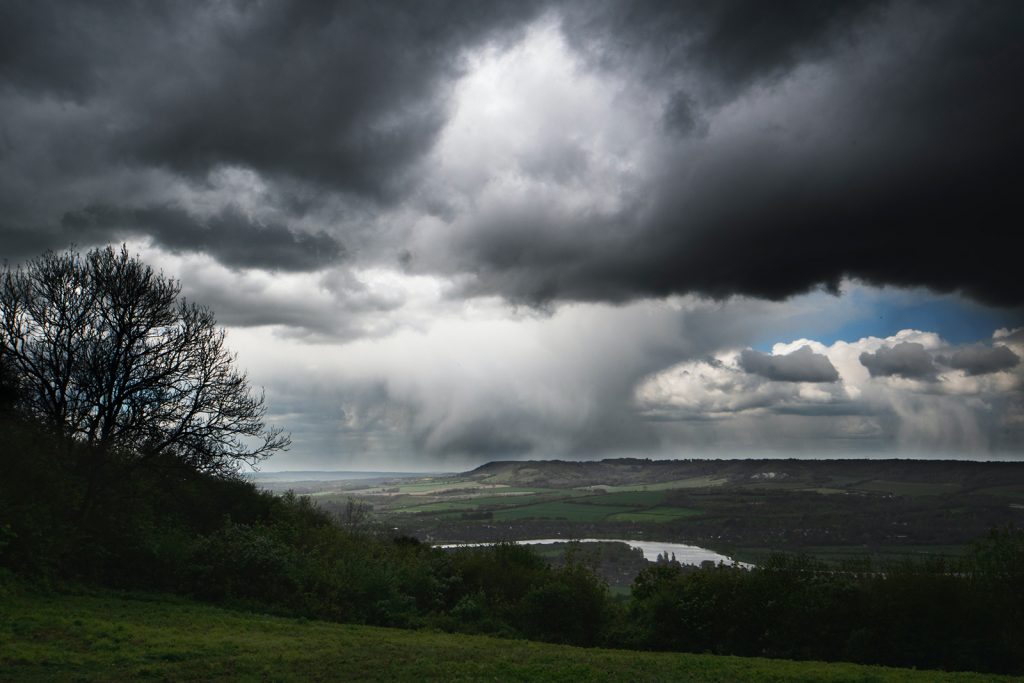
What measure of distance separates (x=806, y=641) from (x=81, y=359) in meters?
39.7


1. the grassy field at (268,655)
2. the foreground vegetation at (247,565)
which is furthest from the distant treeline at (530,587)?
the grassy field at (268,655)

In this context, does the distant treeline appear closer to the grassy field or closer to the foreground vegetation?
the foreground vegetation

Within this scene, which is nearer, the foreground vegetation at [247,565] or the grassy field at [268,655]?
Result: the grassy field at [268,655]

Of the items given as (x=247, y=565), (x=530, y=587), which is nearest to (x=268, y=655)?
(x=247, y=565)

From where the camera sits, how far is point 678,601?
1358 inches

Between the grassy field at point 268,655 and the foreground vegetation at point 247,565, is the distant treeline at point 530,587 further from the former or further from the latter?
the grassy field at point 268,655

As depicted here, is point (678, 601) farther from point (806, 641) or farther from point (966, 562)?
point (966, 562)

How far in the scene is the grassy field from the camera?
15953 mm

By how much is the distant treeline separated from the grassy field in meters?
4.27

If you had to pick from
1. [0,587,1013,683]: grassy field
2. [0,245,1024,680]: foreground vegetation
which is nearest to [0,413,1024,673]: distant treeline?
[0,245,1024,680]: foreground vegetation

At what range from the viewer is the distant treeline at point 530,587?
30.2 m

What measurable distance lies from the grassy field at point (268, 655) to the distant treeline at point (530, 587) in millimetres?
4273

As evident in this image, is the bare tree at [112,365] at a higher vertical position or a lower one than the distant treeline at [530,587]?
higher

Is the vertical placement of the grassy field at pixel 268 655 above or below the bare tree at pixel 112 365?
below
